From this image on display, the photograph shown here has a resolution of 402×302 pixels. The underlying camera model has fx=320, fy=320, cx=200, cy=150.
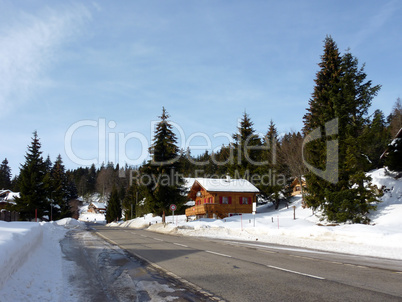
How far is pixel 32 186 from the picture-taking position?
1955 inches

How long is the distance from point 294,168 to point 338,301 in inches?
1586

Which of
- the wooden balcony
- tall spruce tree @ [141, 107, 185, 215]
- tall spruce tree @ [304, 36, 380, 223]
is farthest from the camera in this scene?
the wooden balcony

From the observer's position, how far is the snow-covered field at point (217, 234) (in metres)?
6.52

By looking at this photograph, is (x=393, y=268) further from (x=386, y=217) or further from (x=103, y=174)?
(x=103, y=174)

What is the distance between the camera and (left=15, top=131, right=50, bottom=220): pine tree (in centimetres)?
4891

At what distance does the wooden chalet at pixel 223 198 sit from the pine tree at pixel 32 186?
2354 cm

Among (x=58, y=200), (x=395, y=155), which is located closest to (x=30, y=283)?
(x=395, y=155)

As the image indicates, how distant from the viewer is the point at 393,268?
10062 millimetres

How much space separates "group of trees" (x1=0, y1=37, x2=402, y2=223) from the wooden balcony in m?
4.14

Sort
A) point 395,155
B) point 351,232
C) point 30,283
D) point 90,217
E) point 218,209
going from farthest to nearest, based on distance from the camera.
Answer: point 90,217, point 218,209, point 395,155, point 351,232, point 30,283

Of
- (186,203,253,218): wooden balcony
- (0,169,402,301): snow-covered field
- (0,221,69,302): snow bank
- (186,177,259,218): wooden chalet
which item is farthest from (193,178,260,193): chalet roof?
(0,221,69,302): snow bank

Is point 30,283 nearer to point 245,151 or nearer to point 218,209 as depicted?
point 218,209

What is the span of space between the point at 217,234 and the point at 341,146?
1371cm

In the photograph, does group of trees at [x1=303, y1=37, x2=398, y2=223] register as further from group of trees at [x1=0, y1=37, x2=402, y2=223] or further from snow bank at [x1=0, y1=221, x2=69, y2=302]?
snow bank at [x1=0, y1=221, x2=69, y2=302]
